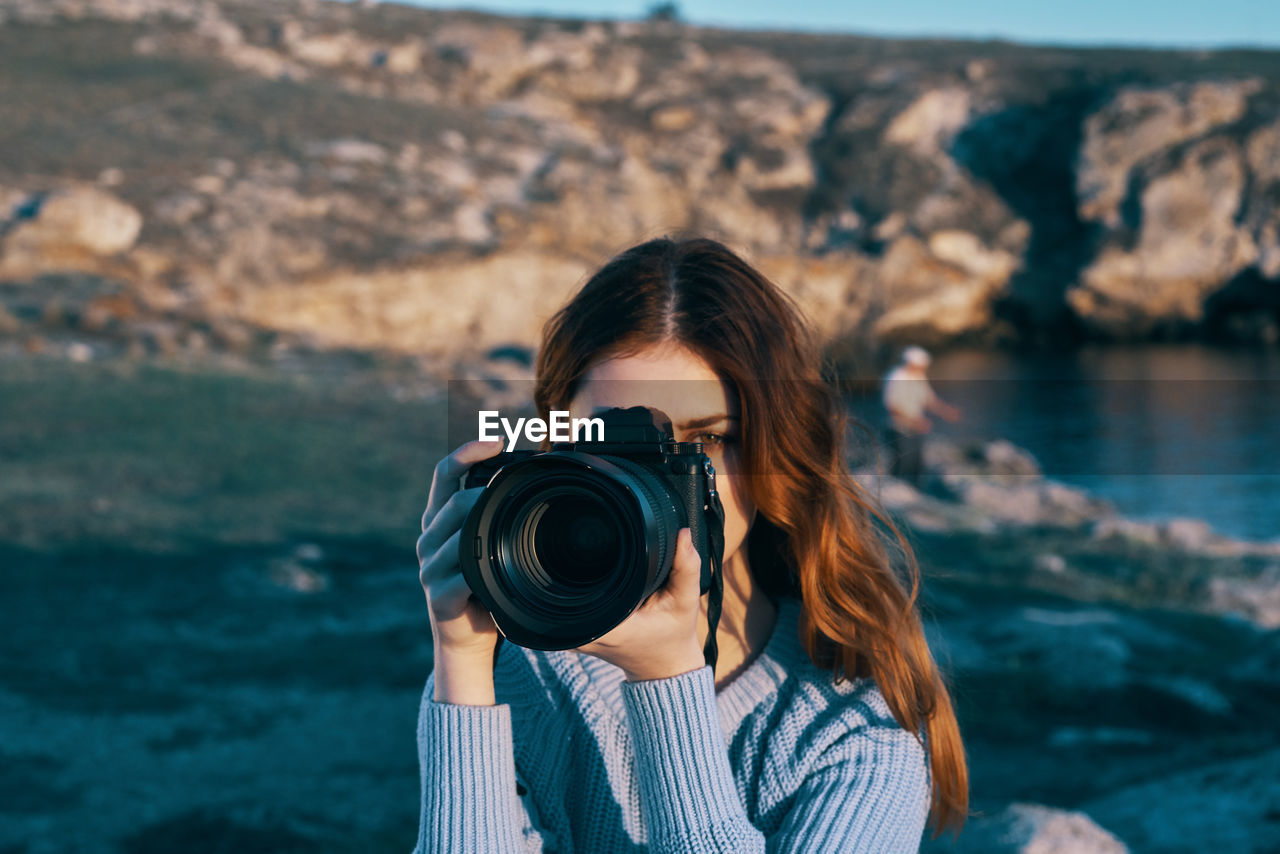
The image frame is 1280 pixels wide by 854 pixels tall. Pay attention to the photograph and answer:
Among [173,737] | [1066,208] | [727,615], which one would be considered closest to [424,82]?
[1066,208]

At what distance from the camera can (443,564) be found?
1.42 meters

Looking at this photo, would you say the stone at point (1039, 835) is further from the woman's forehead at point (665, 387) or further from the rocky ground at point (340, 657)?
the woman's forehead at point (665, 387)

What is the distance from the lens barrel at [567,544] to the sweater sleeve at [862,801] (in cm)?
37

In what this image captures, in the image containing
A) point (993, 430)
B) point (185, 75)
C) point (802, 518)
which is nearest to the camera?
point (802, 518)

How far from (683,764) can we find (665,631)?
0.17m

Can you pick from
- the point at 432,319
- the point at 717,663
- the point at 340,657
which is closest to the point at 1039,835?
the point at 717,663

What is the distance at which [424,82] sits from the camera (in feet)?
101

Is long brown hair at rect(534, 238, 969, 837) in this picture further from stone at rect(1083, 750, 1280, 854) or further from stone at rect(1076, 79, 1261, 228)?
stone at rect(1076, 79, 1261, 228)

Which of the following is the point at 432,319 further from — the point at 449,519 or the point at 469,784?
the point at 469,784

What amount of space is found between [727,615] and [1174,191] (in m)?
31.4

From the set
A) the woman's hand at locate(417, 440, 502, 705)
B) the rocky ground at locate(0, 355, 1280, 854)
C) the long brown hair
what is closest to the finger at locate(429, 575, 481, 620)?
the woman's hand at locate(417, 440, 502, 705)

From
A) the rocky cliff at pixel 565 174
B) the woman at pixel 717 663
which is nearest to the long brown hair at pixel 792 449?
the woman at pixel 717 663

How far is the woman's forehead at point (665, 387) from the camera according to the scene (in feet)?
5.21

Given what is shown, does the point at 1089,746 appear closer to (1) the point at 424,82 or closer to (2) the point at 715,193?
(2) the point at 715,193
